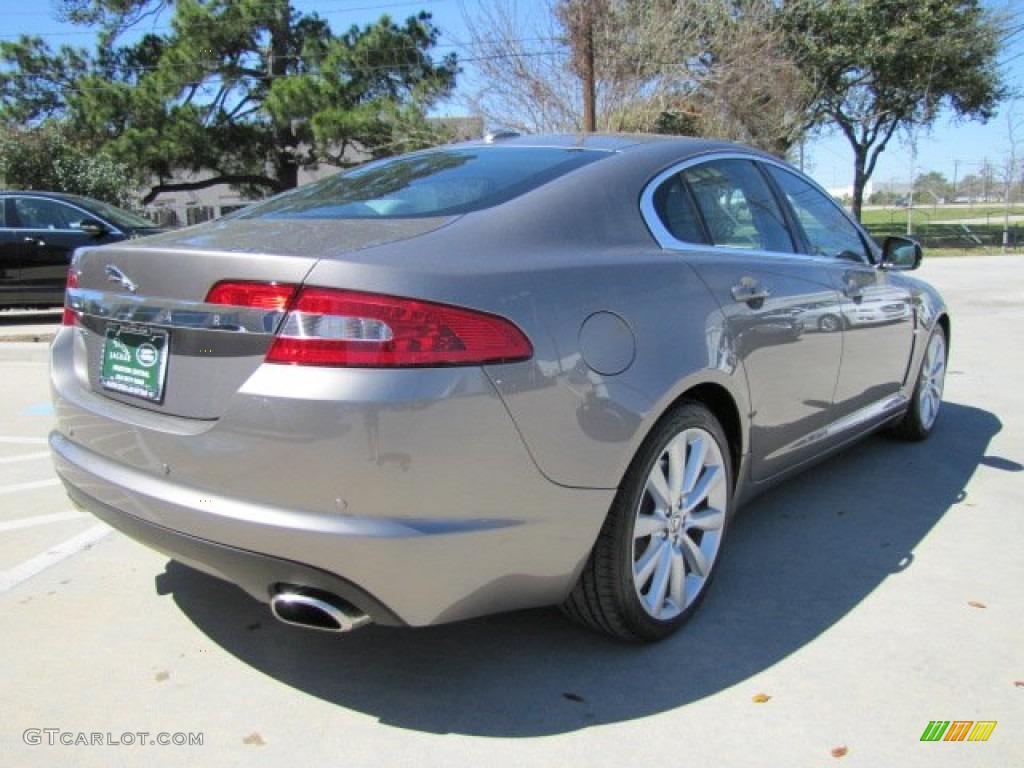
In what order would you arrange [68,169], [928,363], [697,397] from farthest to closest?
[68,169] < [928,363] < [697,397]

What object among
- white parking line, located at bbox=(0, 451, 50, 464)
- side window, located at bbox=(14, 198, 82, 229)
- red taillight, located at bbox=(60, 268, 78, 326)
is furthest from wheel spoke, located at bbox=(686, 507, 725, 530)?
side window, located at bbox=(14, 198, 82, 229)

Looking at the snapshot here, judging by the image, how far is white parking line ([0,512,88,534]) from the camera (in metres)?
3.88

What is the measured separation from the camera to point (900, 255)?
4508 millimetres

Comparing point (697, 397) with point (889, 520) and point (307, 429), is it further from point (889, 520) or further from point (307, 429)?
point (889, 520)

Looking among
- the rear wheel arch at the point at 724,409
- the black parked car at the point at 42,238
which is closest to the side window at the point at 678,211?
the rear wheel arch at the point at 724,409

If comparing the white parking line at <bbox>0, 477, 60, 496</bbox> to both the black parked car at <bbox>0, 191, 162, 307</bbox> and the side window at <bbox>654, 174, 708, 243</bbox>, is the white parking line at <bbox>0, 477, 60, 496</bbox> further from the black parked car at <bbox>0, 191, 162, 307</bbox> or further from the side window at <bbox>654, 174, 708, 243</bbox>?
the black parked car at <bbox>0, 191, 162, 307</bbox>

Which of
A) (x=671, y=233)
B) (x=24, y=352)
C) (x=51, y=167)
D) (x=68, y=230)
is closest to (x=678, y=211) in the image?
(x=671, y=233)

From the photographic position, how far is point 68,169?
73.7 feet

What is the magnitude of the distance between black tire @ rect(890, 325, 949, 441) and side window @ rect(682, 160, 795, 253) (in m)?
1.85

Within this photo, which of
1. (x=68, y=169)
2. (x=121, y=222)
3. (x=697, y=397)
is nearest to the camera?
(x=697, y=397)

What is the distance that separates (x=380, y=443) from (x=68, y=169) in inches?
942

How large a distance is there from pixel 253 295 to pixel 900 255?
11.7 feet

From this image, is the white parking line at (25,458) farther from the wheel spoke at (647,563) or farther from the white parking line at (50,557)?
the wheel spoke at (647,563)

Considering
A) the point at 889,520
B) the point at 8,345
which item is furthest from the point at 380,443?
the point at 8,345
